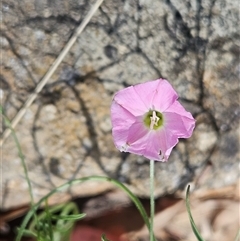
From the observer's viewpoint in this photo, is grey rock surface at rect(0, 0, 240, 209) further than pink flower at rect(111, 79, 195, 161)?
Yes

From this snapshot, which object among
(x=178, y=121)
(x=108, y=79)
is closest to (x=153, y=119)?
(x=178, y=121)

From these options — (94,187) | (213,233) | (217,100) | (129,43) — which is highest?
(129,43)

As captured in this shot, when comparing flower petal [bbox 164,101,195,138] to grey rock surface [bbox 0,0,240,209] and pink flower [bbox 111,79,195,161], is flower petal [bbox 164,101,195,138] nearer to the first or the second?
pink flower [bbox 111,79,195,161]

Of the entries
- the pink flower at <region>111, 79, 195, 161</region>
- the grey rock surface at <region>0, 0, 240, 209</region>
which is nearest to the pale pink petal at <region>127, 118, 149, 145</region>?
the pink flower at <region>111, 79, 195, 161</region>

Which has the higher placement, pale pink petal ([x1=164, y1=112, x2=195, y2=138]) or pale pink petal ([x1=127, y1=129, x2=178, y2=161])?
pale pink petal ([x1=164, y1=112, x2=195, y2=138])

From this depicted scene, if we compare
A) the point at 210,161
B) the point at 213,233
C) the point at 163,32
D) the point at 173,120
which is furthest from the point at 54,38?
the point at 213,233

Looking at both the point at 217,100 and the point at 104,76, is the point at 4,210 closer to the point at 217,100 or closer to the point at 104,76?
the point at 104,76

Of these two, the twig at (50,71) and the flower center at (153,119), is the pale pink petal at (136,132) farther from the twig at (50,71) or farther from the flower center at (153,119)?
the twig at (50,71)

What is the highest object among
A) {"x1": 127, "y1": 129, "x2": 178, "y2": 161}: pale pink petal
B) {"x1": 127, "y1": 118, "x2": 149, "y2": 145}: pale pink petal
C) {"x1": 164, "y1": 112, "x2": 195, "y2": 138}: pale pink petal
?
{"x1": 164, "y1": 112, "x2": 195, "y2": 138}: pale pink petal
